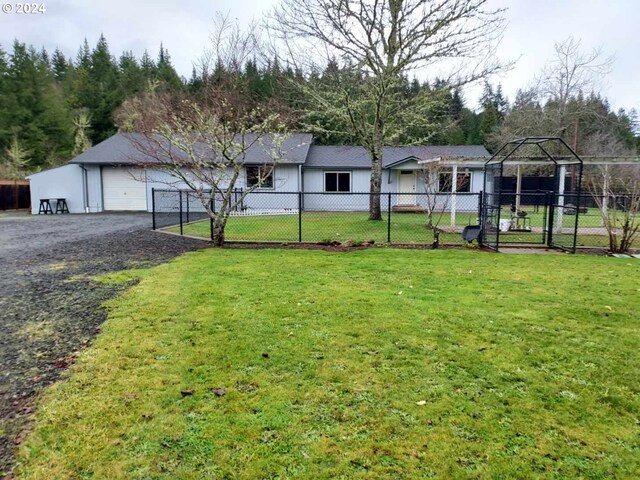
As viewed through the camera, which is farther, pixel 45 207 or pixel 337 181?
pixel 337 181

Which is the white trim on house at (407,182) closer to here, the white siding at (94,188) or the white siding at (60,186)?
the white siding at (94,188)

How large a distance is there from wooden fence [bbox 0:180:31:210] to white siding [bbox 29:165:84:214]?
9.82ft

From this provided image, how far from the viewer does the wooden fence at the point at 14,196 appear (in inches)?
839

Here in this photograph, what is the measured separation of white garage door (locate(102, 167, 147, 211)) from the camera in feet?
67.6

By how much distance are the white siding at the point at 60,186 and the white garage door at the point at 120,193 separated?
1068mm

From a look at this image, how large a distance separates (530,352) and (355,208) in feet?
56.7

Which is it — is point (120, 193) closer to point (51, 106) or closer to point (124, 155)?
point (124, 155)

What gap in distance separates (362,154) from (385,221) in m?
8.32

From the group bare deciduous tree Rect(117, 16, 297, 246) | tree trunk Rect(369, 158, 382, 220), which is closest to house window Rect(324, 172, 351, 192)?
tree trunk Rect(369, 158, 382, 220)

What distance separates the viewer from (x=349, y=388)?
9.62 ft

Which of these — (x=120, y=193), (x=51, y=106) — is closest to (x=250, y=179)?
(x=120, y=193)

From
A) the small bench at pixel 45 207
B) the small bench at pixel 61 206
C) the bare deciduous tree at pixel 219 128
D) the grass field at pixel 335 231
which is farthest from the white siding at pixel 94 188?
the grass field at pixel 335 231

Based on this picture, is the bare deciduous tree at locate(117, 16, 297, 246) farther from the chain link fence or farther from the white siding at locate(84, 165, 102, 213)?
the white siding at locate(84, 165, 102, 213)

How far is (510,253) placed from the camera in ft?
29.2
